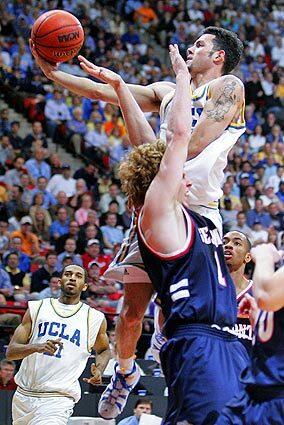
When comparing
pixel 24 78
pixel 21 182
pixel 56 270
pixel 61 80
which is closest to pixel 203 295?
pixel 61 80

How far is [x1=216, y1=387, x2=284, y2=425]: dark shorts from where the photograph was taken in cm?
429

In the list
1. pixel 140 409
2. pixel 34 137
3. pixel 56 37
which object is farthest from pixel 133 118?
pixel 34 137

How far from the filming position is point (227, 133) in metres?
6.00

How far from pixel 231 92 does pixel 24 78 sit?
36.1 feet

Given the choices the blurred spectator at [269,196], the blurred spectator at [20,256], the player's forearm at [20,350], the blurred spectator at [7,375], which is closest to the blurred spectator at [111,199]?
the blurred spectator at [20,256]

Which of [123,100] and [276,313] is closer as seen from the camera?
[276,313]

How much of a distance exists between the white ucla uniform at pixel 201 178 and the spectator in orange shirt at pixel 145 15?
50.0 feet

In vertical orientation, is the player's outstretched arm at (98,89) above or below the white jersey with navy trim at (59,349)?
above

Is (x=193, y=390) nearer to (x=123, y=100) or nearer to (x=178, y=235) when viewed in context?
(x=178, y=235)

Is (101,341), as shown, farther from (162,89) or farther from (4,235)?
(4,235)

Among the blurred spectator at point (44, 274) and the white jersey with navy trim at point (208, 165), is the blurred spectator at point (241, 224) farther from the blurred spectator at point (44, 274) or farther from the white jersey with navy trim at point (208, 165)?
the white jersey with navy trim at point (208, 165)

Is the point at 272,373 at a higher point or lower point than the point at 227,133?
lower

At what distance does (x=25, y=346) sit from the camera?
824cm

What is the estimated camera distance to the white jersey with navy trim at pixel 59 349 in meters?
8.41
